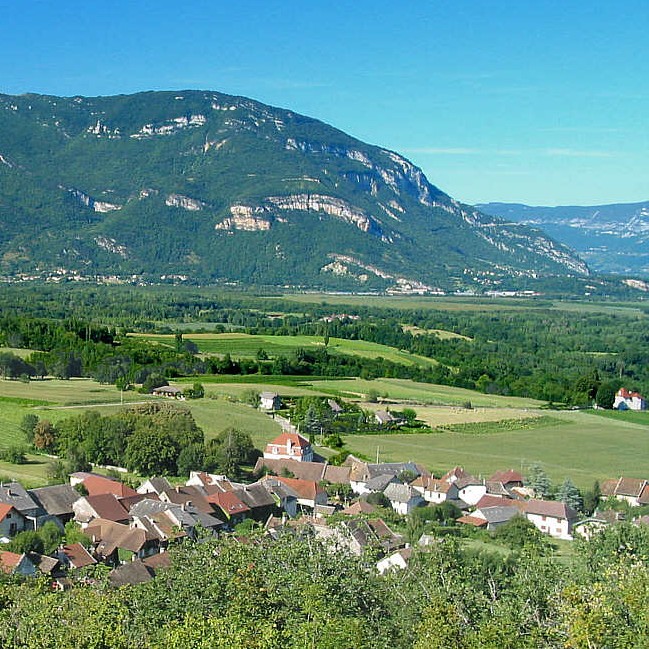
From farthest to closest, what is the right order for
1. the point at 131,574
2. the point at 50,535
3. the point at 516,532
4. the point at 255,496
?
the point at 255,496, the point at 516,532, the point at 50,535, the point at 131,574

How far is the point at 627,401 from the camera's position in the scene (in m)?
80.0

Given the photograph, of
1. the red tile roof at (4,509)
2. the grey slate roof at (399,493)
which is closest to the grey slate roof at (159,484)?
the red tile roof at (4,509)

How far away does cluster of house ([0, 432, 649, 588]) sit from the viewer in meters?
32.2

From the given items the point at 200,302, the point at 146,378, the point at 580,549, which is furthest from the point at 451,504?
the point at 200,302

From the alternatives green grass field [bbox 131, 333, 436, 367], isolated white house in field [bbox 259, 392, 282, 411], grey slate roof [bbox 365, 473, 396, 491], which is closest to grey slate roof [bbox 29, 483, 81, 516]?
grey slate roof [bbox 365, 473, 396, 491]

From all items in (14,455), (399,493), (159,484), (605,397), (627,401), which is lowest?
(627,401)

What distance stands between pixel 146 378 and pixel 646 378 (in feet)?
158

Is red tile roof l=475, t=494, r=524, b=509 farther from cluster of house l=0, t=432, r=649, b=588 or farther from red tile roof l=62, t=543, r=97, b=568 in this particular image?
red tile roof l=62, t=543, r=97, b=568

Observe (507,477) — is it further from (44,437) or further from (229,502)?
(44,437)

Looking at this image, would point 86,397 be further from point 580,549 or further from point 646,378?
point 646,378

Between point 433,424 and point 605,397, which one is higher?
point 433,424

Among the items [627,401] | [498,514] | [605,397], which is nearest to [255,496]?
[498,514]

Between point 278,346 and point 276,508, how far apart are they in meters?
58.3

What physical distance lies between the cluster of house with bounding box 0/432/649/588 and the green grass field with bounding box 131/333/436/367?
4376 centimetres
